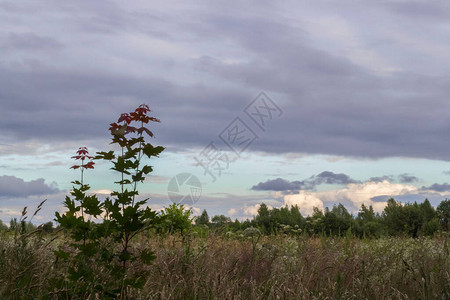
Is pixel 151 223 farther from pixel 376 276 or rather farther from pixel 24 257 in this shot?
pixel 376 276

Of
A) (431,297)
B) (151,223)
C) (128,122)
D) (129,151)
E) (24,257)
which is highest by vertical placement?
(128,122)

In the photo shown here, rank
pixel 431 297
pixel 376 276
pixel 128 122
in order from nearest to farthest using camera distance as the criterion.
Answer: pixel 431 297 < pixel 128 122 < pixel 376 276

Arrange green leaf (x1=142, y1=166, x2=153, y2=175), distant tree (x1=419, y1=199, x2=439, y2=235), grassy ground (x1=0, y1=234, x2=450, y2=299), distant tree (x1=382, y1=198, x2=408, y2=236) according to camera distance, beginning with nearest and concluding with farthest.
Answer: grassy ground (x1=0, y1=234, x2=450, y2=299), green leaf (x1=142, y1=166, x2=153, y2=175), distant tree (x1=419, y1=199, x2=439, y2=235), distant tree (x1=382, y1=198, x2=408, y2=236)

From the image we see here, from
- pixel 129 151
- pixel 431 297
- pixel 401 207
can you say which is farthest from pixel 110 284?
pixel 401 207

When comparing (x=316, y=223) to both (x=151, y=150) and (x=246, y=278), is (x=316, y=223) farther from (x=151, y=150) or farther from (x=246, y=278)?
(x=151, y=150)

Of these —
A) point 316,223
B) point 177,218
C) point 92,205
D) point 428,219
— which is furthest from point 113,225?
point 428,219

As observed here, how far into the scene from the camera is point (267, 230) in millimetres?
16047

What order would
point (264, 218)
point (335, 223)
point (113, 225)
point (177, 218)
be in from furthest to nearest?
point (264, 218)
point (335, 223)
point (177, 218)
point (113, 225)

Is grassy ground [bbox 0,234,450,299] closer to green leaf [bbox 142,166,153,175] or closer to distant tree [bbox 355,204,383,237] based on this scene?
green leaf [bbox 142,166,153,175]

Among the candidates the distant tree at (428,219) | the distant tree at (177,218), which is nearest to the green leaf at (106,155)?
the distant tree at (177,218)

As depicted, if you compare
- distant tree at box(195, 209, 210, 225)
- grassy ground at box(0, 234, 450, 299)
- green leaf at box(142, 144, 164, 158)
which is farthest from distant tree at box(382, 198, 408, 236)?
green leaf at box(142, 144, 164, 158)

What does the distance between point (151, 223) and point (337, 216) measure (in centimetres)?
1270

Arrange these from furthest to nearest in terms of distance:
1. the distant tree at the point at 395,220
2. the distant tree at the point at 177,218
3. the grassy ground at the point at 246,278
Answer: the distant tree at the point at 395,220 → the distant tree at the point at 177,218 → the grassy ground at the point at 246,278

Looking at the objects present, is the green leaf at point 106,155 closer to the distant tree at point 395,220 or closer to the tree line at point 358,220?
the tree line at point 358,220
